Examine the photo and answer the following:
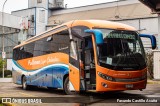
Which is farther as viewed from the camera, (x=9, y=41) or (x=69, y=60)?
(x=9, y=41)

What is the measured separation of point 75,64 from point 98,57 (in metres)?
1.60

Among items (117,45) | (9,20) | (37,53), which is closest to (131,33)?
(117,45)

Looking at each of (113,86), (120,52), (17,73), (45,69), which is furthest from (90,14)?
(113,86)

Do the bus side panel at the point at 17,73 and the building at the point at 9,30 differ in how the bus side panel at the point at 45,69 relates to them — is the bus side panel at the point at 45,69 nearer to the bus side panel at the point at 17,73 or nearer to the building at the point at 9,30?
the bus side panel at the point at 17,73

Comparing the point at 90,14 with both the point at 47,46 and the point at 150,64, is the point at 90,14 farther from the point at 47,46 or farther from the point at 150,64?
the point at 47,46

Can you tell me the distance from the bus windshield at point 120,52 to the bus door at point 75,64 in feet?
4.22

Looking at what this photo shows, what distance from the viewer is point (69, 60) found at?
14508 millimetres

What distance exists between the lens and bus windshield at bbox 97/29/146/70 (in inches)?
495

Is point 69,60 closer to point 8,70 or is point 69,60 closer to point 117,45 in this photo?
point 117,45

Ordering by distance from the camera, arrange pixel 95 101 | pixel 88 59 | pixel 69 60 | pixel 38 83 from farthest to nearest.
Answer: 1. pixel 38 83
2. pixel 69 60
3. pixel 88 59
4. pixel 95 101

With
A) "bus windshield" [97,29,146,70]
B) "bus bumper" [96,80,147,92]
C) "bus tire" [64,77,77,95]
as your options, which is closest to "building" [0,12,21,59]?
"bus tire" [64,77,77,95]

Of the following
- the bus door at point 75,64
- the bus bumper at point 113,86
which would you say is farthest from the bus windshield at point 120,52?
the bus door at point 75,64

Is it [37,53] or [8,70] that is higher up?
[37,53]

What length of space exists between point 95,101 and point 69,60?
2823 mm
